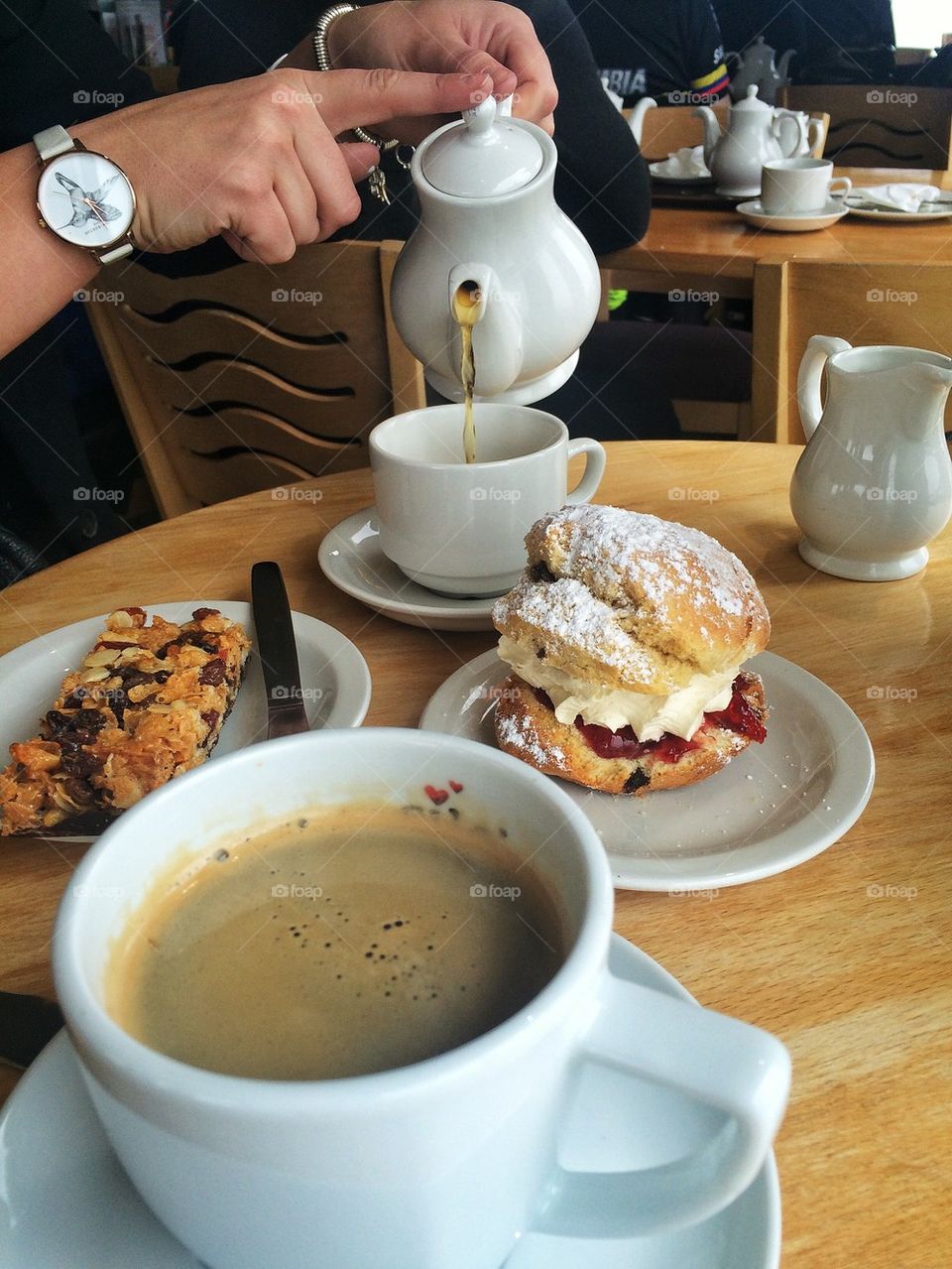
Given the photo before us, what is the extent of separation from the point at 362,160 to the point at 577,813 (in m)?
1.09

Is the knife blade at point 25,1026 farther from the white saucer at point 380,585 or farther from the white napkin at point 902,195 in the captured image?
the white napkin at point 902,195

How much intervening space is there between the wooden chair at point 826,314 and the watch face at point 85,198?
0.99 metres

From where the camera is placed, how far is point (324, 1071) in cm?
32

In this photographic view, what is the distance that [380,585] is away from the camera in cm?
85

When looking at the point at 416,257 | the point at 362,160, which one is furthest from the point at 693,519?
the point at 362,160

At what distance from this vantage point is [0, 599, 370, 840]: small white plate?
0.68 m

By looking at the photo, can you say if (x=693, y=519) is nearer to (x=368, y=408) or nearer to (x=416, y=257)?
(x=416, y=257)

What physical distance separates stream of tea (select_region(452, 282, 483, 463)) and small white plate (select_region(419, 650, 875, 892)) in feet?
0.78

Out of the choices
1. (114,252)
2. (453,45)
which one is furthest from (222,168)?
(453,45)

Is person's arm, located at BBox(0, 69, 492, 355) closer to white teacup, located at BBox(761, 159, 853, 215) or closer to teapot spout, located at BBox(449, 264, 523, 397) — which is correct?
teapot spout, located at BBox(449, 264, 523, 397)

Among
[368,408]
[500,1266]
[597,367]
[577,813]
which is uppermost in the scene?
[577,813]

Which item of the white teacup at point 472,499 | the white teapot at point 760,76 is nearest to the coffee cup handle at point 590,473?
the white teacup at point 472,499

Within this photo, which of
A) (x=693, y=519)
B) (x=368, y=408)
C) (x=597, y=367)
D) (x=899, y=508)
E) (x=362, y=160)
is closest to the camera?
(x=899, y=508)

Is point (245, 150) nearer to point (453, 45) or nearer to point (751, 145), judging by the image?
point (453, 45)
